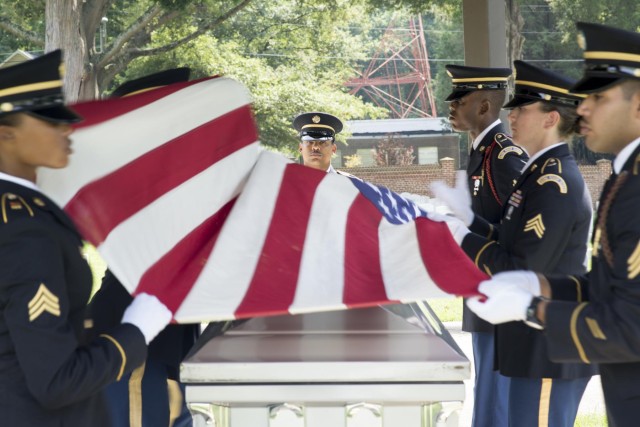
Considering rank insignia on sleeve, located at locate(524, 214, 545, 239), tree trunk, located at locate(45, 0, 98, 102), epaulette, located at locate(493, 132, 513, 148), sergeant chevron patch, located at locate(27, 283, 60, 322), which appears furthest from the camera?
tree trunk, located at locate(45, 0, 98, 102)

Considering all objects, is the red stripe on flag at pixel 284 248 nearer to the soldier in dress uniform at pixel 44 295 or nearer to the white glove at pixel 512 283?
the soldier in dress uniform at pixel 44 295

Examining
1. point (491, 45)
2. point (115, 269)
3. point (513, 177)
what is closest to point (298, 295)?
point (115, 269)

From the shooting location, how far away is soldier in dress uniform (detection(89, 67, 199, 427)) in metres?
2.99

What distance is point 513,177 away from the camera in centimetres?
396

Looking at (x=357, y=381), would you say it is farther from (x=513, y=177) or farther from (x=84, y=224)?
(x=513, y=177)

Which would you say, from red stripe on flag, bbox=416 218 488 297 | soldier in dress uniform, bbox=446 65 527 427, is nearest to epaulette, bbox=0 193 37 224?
red stripe on flag, bbox=416 218 488 297

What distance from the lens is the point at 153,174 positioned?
8.49 ft

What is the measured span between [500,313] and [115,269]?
3.29 feet

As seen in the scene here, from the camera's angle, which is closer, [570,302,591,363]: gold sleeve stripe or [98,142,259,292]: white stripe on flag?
[570,302,591,363]: gold sleeve stripe

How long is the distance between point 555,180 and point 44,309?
1.84 metres

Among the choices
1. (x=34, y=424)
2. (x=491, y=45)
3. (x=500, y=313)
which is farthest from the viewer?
(x=491, y=45)

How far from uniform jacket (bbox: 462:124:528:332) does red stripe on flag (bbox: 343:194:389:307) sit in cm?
151

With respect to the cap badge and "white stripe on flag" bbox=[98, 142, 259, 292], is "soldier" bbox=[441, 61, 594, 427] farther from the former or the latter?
"white stripe on flag" bbox=[98, 142, 259, 292]

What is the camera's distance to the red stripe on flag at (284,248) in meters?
2.24
